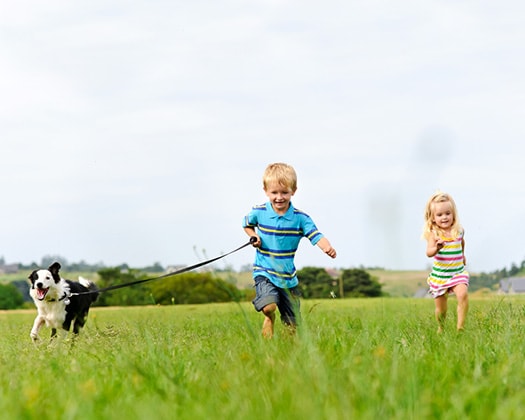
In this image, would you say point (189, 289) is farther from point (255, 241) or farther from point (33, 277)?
point (255, 241)

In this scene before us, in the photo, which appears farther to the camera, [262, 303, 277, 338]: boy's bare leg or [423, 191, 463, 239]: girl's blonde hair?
[423, 191, 463, 239]: girl's blonde hair

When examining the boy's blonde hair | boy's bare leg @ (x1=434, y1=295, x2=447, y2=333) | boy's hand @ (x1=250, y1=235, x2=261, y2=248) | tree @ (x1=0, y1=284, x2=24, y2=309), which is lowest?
tree @ (x1=0, y1=284, x2=24, y2=309)

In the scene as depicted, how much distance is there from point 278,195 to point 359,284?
111ft

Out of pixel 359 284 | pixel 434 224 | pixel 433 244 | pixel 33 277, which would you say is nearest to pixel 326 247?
pixel 433 244

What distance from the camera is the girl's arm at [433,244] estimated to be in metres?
8.75

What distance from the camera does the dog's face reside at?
10.3 m

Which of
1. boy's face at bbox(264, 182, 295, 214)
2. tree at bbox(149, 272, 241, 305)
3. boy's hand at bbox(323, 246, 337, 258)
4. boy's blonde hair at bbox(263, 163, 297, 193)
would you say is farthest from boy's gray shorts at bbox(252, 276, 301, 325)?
tree at bbox(149, 272, 241, 305)

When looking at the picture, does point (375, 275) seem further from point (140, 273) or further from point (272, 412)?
point (272, 412)

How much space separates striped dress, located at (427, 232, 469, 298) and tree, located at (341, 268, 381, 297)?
30803mm

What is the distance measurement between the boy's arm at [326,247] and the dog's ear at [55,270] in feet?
14.5

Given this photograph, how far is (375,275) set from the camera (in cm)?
4334

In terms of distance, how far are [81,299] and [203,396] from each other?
7.59 meters

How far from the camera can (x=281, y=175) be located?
7.98 m

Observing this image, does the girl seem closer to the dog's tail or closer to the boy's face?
the boy's face
